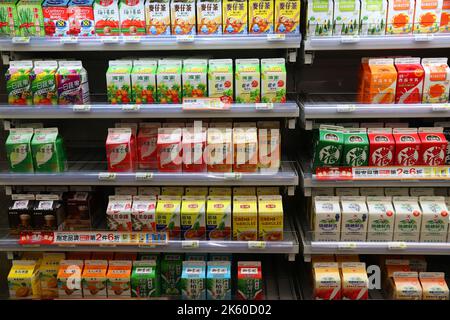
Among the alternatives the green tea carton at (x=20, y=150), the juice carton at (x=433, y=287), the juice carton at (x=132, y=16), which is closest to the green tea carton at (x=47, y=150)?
the green tea carton at (x=20, y=150)

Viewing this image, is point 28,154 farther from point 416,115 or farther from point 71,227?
point 416,115

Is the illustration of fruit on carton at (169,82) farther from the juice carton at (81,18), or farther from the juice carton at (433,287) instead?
the juice carton at (433,287)

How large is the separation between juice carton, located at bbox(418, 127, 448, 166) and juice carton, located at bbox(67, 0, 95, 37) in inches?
82.9

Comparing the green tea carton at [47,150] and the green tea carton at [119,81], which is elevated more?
the green tea carton at [119,81]

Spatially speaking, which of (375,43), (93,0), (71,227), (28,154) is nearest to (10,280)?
(71,227)

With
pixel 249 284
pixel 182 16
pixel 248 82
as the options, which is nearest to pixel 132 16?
pixel 182 16

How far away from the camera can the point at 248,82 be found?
2588mm

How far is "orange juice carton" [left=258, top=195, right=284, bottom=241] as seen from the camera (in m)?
2.64

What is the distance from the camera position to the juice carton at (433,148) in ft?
8.42

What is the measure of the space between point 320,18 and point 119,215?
1701 mm

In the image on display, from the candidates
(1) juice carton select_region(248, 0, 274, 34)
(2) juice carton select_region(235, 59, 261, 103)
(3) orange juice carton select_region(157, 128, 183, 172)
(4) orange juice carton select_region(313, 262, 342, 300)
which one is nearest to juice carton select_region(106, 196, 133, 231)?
(3) orange juice carton select_region(157, 128, 183, 172)

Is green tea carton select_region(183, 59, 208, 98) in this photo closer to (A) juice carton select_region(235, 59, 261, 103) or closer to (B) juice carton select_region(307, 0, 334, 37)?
(A) juice carton select_region(235, 59, 261, 103)

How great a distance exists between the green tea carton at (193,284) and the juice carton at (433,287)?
4.49 ft
